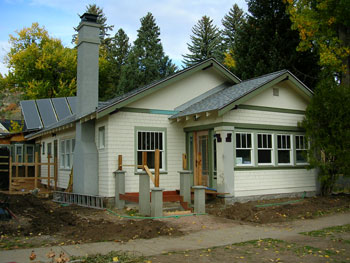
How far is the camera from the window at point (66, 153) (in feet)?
54.8

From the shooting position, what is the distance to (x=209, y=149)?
13297 millimetres

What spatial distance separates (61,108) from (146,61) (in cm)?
1022

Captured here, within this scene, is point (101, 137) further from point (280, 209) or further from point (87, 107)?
point (280, 209)

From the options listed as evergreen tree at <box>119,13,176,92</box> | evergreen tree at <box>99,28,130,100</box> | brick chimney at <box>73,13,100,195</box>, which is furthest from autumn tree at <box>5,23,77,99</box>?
brick chimney at <box>73,13,100,195</box>

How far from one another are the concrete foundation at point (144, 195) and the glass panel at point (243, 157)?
377cm

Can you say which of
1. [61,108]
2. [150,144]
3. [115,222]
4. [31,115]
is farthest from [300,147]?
[61,108]

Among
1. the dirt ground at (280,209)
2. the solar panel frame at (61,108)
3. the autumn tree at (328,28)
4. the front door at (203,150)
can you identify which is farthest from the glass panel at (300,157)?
the solar panel frame at (61,108)

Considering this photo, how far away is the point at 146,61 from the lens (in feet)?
123

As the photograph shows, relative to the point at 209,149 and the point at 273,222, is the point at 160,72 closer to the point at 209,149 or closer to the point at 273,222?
the point at 209,149

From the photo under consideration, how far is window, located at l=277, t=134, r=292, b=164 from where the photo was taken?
1410 cm

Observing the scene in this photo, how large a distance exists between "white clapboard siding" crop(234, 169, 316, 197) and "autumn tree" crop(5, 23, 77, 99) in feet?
109

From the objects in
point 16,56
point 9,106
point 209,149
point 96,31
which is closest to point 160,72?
point 16,56

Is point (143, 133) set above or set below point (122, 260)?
above

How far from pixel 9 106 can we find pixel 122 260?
7213 centimetres
